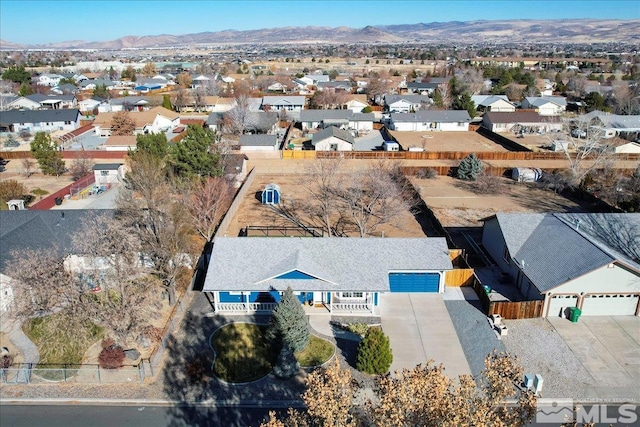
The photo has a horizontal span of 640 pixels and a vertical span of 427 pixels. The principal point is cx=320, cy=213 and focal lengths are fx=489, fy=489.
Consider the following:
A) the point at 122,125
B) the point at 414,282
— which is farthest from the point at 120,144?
the point at 414,282

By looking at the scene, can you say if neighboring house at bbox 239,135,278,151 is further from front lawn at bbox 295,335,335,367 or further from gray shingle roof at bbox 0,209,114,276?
front lawn at bbox 295,335,335,367

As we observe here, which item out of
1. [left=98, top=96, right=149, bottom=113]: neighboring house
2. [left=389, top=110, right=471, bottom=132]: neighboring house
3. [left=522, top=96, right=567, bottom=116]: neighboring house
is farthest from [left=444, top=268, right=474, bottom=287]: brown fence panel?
[left=98, top=96, right=149, bottom=113]: neighboring house

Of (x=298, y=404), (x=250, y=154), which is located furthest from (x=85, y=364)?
(x=250, y=154)

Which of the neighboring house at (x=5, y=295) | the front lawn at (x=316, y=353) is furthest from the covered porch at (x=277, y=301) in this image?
the neighboring house at (x=5, y=295)

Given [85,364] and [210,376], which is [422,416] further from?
[85,364]

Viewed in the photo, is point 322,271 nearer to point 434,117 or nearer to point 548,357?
point 548,357

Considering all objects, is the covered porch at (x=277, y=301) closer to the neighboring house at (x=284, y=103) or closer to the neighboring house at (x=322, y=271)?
the neighboring house at (x=322, y=271)
